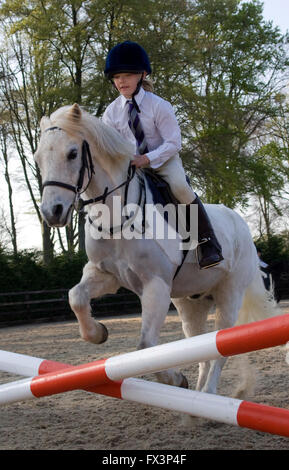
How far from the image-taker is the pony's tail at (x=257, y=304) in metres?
5.37

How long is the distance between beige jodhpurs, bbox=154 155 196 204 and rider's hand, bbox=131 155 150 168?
0.69 feet

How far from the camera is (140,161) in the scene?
367 cm

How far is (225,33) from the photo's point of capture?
21.9 metres

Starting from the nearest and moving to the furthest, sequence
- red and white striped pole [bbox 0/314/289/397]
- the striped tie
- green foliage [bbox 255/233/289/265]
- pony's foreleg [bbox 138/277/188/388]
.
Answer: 1. red and white striped pole [bbox 0/314/289/397]
2. pony's foreleg [bbox 138/277/188/388]
3. the striped tie
4. green foliage [bbox 255/233/289/265]

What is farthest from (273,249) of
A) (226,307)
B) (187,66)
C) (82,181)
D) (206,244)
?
(82,181)

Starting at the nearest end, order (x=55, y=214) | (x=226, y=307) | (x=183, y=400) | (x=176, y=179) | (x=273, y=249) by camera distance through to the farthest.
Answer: (x=183, y=400), (x=55, y=214), (x=176, y=179), (x=226, y=307), (x=273, y=249)

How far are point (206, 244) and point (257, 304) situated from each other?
5.48 feet

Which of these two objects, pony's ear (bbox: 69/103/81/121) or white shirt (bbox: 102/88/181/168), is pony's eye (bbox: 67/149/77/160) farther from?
white shirt (bbox: 102/88/181/168)

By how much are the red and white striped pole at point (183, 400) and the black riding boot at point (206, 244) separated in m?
1.41

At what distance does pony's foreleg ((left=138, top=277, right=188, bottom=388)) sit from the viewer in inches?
132

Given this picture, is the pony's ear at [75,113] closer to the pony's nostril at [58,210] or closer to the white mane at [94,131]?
the white mane at [94,131]

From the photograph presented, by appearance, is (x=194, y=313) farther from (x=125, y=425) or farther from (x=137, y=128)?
(x=137, y=128)

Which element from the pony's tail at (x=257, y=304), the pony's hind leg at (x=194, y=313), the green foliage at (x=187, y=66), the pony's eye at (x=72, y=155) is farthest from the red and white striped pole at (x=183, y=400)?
the green foliage at (x=187, y=66)

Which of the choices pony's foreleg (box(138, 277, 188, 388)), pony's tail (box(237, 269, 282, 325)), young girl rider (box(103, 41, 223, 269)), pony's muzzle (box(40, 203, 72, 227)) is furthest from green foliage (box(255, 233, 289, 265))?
pony's muzzle (box(40, 203, 72, 227))
